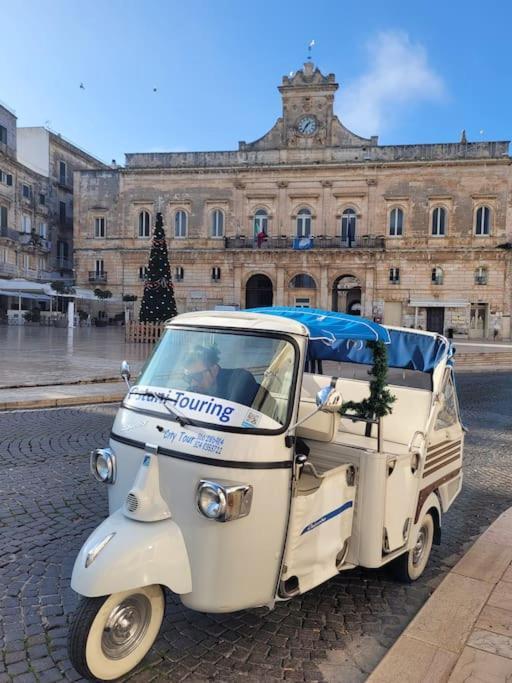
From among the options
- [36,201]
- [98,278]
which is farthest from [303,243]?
[36,201]

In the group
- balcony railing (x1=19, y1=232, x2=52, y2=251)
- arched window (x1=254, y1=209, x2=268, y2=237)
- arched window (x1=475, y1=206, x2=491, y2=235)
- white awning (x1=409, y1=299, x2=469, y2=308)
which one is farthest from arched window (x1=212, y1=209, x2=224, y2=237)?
Result: arched window (x1=475, y1=206, x2=491, y2=235)

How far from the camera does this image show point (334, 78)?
4022cm

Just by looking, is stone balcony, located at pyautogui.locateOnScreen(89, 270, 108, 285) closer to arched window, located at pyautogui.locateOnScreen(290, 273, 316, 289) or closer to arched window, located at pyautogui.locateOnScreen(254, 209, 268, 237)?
arched window, located at pyautogui.locateOnScreen(254, 209, 268, 237)

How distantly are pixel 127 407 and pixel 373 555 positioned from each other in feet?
5.96

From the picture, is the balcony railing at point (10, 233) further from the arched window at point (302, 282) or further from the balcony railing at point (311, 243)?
the arched window at point (302, 282)

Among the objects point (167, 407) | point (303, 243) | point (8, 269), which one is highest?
point (303, 243)

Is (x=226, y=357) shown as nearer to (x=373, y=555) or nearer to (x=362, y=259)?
(x=373, y=555)

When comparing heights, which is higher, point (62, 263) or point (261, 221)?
point (261, 221)

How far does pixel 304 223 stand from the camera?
1646 inches

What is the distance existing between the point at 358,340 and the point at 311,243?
3792cm

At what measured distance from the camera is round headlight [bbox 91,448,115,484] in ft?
10.1

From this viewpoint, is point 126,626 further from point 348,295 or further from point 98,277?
point 348,295

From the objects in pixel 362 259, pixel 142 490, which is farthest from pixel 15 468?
pixel 362 259

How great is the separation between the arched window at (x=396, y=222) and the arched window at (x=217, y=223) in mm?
13874
